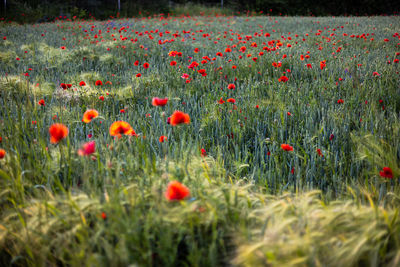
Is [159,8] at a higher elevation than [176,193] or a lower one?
higher

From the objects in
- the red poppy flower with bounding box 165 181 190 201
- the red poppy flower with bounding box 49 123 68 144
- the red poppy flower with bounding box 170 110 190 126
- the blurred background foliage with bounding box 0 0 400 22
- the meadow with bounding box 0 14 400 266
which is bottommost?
the meadow with bounding box 0 14 400 266

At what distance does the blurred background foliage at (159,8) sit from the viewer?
47.2ft

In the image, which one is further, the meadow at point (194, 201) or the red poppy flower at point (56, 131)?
the red poppy flower at point (56, 131)

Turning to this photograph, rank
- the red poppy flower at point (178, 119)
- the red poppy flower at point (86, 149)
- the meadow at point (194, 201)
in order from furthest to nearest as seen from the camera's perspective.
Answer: the red poppy flower at point (178, 119), the red poppy flower at point (86, 149), the meadow at point (194, 201)

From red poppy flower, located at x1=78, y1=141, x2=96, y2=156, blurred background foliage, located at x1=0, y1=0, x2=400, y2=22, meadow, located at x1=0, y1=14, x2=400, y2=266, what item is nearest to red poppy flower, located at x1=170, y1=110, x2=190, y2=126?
meadow, located at x1=0, y1=14, x2=400, y2=266

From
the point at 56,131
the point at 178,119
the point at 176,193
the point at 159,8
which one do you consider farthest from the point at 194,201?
the point at 159,8

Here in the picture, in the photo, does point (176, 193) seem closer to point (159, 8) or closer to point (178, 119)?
point (178, 119)

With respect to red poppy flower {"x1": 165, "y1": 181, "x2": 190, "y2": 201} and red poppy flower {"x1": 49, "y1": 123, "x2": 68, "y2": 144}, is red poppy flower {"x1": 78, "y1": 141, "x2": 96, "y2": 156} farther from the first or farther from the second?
red poppy flower {"x1": 165, "y1": 181, "x2": 190, "y2": 201}

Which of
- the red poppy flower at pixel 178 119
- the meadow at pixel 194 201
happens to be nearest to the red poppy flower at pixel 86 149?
the meadow at pixel 194 201

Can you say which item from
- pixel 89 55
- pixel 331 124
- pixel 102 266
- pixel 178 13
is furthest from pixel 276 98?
pixel 178 13

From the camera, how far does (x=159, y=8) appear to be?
749 inches

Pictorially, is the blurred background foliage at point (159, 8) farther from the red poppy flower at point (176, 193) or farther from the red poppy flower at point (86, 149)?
the red poppy flower at point (176, 193)

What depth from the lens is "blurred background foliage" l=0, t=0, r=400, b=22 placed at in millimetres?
14399

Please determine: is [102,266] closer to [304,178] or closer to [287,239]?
[287,239]
